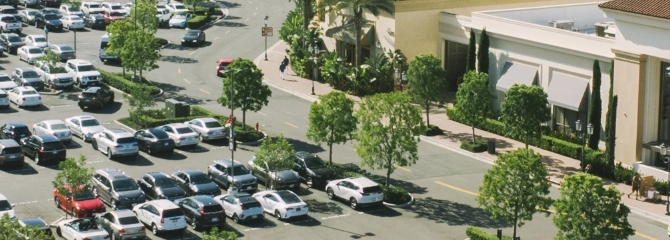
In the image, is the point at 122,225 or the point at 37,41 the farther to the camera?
the point at 37,41

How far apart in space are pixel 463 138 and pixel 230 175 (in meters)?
19.8

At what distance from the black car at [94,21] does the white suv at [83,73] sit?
26681 millimetres

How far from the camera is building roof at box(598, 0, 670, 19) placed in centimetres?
6694

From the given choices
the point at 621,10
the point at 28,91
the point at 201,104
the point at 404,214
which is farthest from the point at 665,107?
the point at 28,91

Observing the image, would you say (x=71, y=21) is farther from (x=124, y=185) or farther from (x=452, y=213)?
(x=452, y=213)

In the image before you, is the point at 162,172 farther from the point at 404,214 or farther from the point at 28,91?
the point at 28,91

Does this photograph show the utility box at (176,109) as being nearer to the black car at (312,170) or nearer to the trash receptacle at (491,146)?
the black car at (312,170)

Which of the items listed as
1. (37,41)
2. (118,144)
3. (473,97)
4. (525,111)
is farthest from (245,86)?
(37,41)


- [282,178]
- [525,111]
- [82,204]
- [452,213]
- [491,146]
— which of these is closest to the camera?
[82,204]

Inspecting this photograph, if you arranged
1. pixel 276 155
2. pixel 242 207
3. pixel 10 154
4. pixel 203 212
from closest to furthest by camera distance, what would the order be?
1. pixel 203 212
2. pixel 242 207
3. pixel 276 155
4. pixel 10 154

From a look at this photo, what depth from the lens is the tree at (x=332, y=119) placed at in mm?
68625

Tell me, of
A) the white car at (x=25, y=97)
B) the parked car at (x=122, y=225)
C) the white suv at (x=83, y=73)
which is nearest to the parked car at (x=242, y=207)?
the parked car at (x=122, y=225)

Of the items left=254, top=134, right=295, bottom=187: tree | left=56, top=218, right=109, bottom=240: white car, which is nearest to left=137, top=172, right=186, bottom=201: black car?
left=254, top=134, right=295, bottom=187: tree

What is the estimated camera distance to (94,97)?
286 feet
